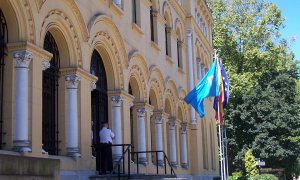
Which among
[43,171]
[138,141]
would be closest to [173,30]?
[138,141]

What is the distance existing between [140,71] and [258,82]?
31.0 meters

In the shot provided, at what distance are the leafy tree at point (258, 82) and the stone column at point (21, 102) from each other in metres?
36.9

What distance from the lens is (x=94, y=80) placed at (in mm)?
16031

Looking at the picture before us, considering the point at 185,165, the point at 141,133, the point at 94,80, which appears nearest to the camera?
the point at 94,80

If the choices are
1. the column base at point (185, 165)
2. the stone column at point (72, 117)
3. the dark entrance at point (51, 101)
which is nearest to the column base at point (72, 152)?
the stone column at point (72, 117)

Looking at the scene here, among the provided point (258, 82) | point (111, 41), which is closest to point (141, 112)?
point (111, 41)

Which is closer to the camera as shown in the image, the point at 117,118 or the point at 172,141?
the point at 117,118

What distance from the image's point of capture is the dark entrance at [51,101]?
13984 mm

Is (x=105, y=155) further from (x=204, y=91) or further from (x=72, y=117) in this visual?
(x=204, y=91)

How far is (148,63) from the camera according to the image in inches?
867

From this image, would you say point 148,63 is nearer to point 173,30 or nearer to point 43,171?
point 173,30

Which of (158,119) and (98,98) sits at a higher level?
(98,98)

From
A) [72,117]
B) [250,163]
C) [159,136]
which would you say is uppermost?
[72,117]

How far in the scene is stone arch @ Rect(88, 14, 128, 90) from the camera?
1627 cm
